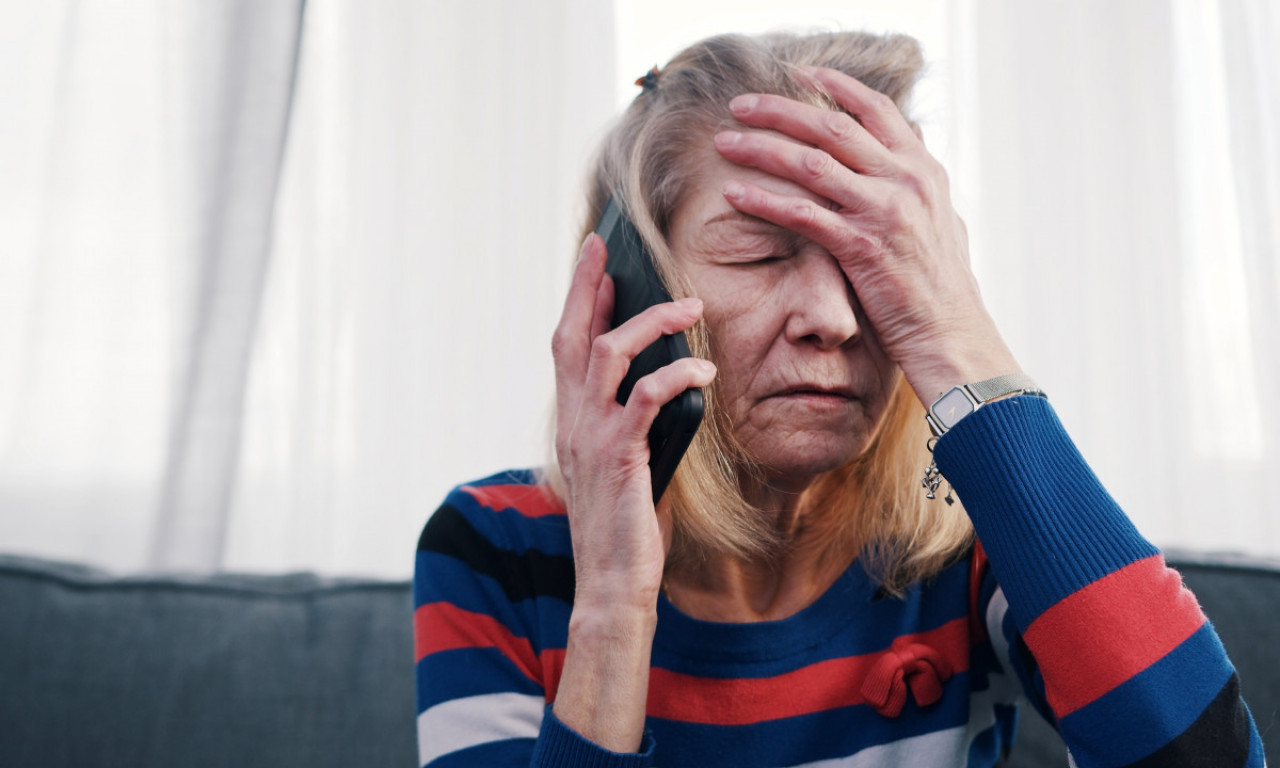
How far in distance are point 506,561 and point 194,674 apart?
536 millimetres

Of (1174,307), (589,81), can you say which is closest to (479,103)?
(589,81)

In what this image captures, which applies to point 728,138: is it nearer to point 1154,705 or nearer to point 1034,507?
point 1034,507

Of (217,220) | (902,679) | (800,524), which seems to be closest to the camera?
(902,679)

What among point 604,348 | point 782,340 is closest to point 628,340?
point 604,348

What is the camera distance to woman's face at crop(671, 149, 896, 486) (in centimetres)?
82

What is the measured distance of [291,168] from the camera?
→ 181 centimetres

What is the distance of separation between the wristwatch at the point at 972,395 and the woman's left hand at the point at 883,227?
0.01m

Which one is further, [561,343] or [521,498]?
[521,498]

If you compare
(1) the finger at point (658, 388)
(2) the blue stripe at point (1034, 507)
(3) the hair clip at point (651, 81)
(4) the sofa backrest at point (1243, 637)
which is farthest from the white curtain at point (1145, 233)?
(1) the finger at point (658, 388)

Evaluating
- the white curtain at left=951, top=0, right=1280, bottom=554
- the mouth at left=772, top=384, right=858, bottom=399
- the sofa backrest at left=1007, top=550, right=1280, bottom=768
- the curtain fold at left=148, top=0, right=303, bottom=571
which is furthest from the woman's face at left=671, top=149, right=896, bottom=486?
the curtain fold at left=148, top=0, right=303, bottom=571

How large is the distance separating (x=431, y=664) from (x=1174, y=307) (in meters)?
1.72

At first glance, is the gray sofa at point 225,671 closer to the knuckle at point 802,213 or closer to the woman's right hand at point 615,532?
the woman's right hand at point 615,532

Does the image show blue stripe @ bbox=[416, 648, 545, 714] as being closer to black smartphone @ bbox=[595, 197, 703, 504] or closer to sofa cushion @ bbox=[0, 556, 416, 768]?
black smartphone @ bbox=[595, 197, 703, 504]

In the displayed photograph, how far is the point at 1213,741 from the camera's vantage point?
66 centimetres
